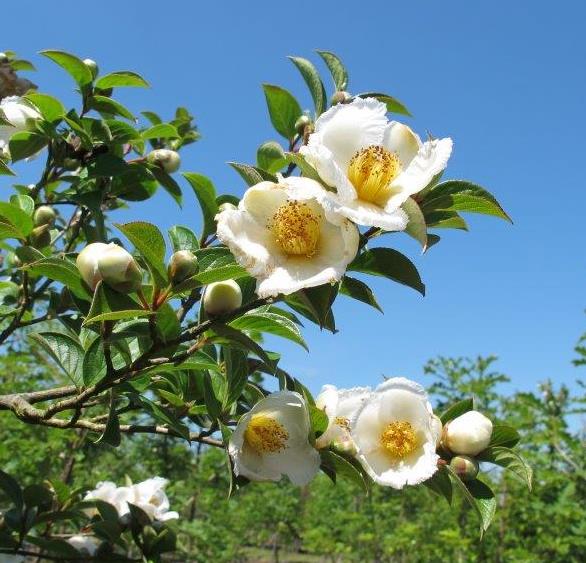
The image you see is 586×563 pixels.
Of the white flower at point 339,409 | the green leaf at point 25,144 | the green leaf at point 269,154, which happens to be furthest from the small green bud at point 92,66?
the white flower at point 339,409

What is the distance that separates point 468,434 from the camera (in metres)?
1.32

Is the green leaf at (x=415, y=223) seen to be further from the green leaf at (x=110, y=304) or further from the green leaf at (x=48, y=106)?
the green leaf at (x=48, y=106)

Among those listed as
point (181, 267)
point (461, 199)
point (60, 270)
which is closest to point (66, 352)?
point (60, 270)

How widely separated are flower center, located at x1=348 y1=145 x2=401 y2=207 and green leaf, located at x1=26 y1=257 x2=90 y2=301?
0.54 meters

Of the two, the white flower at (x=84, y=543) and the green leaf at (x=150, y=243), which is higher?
the green leaf at (x=150, y=243)

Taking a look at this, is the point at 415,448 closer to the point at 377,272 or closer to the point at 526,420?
the point at 377,272

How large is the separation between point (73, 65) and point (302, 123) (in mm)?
827

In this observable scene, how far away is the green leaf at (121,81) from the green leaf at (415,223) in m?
1.44

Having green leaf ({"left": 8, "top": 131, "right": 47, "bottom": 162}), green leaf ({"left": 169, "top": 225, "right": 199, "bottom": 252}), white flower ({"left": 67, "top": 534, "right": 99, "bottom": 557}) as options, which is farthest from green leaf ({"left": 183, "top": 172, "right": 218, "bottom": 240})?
white flower ({"left": 67, "top": 534, "right": 99, "bottom": 557})

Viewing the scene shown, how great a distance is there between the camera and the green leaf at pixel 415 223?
3.39ft

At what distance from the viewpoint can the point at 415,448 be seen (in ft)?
4.44

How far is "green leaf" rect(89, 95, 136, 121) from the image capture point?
2164 millimetres

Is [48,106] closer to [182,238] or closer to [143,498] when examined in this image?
[182,238]

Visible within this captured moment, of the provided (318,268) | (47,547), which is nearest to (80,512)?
(47,547)
